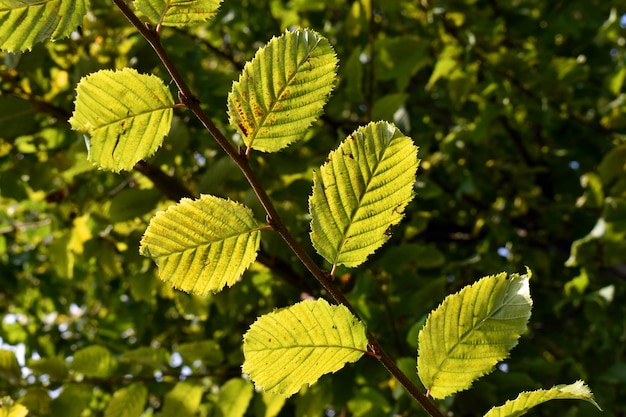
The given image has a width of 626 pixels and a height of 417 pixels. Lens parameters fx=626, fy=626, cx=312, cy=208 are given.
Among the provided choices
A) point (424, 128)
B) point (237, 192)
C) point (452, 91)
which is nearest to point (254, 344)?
point (237, 192)

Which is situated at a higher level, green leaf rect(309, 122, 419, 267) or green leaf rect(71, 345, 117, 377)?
green leaf rect(309, 122, 419, 267)

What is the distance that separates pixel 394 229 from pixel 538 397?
41.7 inches

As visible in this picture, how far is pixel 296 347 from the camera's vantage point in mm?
625

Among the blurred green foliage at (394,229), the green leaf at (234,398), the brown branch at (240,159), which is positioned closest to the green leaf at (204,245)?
the brown branch at (240,159)

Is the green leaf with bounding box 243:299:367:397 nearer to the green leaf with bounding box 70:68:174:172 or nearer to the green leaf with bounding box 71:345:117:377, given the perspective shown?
the green leaf with bounding box 70:68:174:172

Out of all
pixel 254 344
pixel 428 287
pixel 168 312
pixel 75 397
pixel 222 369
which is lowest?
pixel 168 312

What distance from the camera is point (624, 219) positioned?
1.51m

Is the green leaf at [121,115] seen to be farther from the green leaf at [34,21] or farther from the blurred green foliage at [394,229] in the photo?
the blurred green foliage at [394,229]

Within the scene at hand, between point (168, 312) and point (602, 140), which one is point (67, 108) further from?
point (602, 140)

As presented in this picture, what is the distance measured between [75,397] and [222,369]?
35 centimetres

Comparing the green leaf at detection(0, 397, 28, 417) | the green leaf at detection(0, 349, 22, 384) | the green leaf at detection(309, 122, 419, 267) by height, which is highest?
the green leaf at detection(309, 122, 419, 267)

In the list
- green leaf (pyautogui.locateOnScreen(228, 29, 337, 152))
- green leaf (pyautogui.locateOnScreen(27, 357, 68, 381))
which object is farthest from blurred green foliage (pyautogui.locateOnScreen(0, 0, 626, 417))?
green leaf (pyautogui.locateOnScreen(228, 29, 337, 152))

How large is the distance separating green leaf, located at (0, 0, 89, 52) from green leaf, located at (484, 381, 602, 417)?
52cm

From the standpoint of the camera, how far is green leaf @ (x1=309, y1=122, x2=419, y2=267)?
2.02ft
